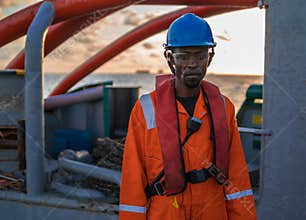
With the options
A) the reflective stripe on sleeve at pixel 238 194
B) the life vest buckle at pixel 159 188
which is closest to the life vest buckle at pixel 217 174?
the reflective stripe on sleeve at pixel 238 194

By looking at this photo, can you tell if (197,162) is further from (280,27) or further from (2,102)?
(2,102)

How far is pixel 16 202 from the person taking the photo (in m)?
5.07

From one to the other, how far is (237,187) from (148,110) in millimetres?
733

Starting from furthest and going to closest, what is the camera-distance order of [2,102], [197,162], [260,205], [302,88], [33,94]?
[2,102] < [33,94] < [260,205] < [302,88] < [197,162]

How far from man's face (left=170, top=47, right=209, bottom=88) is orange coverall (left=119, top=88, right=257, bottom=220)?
0.55ft

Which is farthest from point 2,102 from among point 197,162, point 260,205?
point 197,162

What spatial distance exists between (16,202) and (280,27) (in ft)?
12.1

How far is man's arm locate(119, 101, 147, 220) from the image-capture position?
2.43 m

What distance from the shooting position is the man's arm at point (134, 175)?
243 centimetres

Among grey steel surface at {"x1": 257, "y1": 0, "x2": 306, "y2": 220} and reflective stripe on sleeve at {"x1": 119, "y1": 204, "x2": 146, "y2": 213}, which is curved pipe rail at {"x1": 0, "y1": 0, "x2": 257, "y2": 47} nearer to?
grey steel surface at {"x1": 257, "y1": 0, "x2": 306, "y2": 220}

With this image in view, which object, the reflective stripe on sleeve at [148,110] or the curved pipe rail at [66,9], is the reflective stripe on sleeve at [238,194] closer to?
the reflective stripe on sleeve at [148,110]

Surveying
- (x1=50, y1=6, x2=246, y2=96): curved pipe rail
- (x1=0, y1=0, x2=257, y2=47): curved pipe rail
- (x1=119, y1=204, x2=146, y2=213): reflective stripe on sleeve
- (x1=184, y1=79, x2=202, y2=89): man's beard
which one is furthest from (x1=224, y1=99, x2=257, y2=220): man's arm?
(x1=50, y1=6, x2=246, y2=96): curved pipe rail

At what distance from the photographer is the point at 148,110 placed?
2488 millimetres

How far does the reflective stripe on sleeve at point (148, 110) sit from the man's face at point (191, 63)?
0.26m
